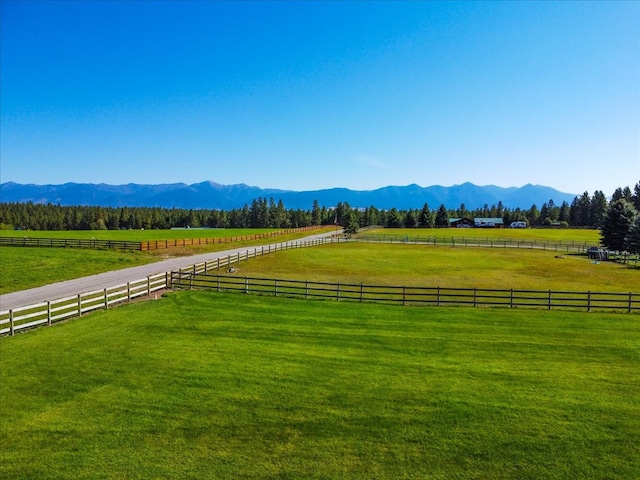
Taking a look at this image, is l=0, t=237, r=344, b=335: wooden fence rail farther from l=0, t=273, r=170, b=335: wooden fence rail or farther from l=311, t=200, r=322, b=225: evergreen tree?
l=311, t=200, r=322, b=225: evergreen tree

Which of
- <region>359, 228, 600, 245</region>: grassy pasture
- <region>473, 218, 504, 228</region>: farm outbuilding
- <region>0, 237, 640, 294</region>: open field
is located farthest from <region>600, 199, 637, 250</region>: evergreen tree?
<region>473, 218, 504, 228</region>: farm outbuilding

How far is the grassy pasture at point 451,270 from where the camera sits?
1359 inches

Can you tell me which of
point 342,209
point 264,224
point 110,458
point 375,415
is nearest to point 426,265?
point 375,415

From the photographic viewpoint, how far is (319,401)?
11594mm

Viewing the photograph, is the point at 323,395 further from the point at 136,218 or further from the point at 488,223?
the point at 488,223

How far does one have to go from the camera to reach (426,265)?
4747cm

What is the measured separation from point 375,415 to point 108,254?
146ft

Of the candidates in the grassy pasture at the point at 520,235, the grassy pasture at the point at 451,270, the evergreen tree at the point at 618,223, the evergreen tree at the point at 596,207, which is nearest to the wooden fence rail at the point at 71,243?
the grassy pasture at the point at 451,270

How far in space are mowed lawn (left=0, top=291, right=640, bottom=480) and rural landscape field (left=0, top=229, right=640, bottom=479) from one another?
5 cm

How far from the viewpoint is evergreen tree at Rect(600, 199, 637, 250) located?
62531 mm

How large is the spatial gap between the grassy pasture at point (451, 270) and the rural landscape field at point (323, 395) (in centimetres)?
1307

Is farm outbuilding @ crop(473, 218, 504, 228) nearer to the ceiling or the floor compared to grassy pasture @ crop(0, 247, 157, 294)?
nearer to the ceiling

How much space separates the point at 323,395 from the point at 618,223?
6803 cm

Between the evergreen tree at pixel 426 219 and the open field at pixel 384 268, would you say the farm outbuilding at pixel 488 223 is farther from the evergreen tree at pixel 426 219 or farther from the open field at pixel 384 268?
the open field at pixel 384 268
